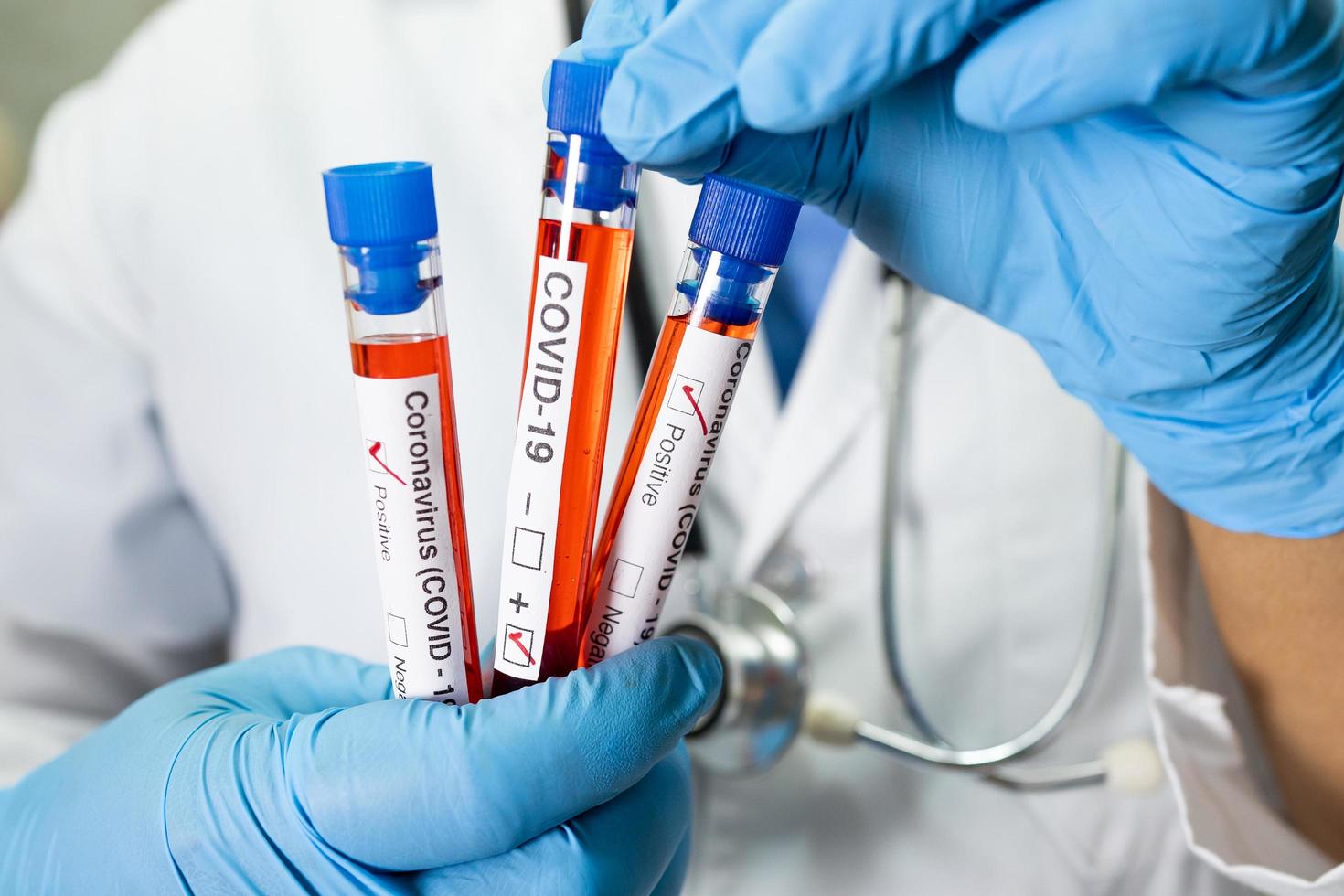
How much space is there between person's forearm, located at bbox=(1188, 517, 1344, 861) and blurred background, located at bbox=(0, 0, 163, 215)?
155cm

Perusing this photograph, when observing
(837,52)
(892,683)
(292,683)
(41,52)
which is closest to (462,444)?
(292,683)

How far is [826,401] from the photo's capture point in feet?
2.36

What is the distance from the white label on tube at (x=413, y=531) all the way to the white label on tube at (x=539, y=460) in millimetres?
25

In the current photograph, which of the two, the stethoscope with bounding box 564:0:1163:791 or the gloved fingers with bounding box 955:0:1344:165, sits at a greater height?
the gloved fingers with bounding box 955:0:1344:165

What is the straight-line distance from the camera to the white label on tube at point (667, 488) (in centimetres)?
40

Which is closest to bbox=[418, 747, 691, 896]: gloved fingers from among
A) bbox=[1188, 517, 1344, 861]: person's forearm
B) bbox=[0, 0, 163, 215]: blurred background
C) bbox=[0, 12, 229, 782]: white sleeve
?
bbox=[1188, 517, 1344, 861]: person's forearm

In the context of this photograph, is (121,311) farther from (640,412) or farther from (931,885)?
(931,885)

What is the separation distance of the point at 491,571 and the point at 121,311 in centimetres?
37

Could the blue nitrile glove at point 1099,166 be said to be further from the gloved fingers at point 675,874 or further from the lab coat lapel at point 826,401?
the gloved fingers at point 675,874

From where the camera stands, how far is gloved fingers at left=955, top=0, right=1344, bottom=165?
322mm

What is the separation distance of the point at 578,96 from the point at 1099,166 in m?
0.21

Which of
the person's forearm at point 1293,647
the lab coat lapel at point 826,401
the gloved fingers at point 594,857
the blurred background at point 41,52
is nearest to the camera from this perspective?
the gloved fingers at point 594,857

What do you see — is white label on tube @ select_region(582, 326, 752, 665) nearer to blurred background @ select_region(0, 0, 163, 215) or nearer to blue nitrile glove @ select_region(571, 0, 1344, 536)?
blue nitrile glove @ select_region(571, 0, 1344, 536)

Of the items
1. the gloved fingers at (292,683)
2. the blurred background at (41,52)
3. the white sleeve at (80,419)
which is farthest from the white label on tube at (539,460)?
the blurred background at (41,52)
